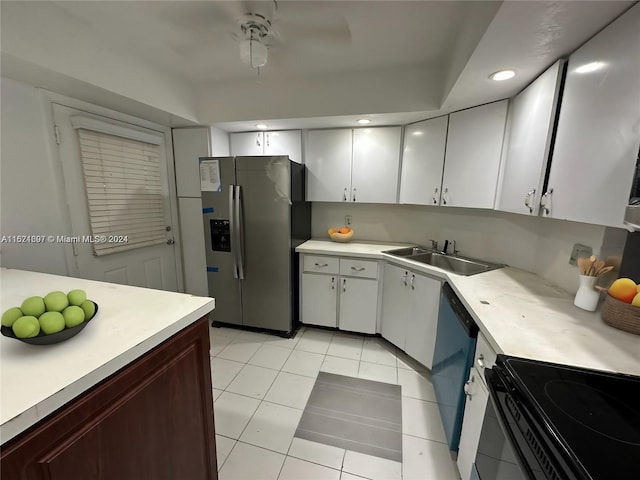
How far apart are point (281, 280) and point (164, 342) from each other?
63.4 inches

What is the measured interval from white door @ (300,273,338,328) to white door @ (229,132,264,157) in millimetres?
1443

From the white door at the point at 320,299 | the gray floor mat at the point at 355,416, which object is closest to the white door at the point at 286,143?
the white door at the point at 320,299

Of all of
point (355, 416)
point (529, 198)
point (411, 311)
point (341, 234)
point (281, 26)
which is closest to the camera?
point (529, 198)

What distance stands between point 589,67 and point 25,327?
2.09 metres

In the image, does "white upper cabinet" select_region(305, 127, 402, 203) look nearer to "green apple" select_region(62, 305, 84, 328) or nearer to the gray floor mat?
the gray floor mat

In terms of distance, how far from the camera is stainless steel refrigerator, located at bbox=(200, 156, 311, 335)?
2.29m

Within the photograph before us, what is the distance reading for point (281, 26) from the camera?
1.54m

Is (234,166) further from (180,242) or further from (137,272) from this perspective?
(137,272)

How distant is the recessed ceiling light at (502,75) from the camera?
4.42 feet

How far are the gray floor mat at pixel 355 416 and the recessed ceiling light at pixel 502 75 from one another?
83.9 inches

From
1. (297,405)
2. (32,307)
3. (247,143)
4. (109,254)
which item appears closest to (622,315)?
(297,405)

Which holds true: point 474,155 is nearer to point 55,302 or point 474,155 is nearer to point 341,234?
point 341,234

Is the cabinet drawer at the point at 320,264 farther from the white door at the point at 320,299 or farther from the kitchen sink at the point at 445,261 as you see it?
the kitchen sink at the point at 445,261

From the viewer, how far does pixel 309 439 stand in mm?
1492
